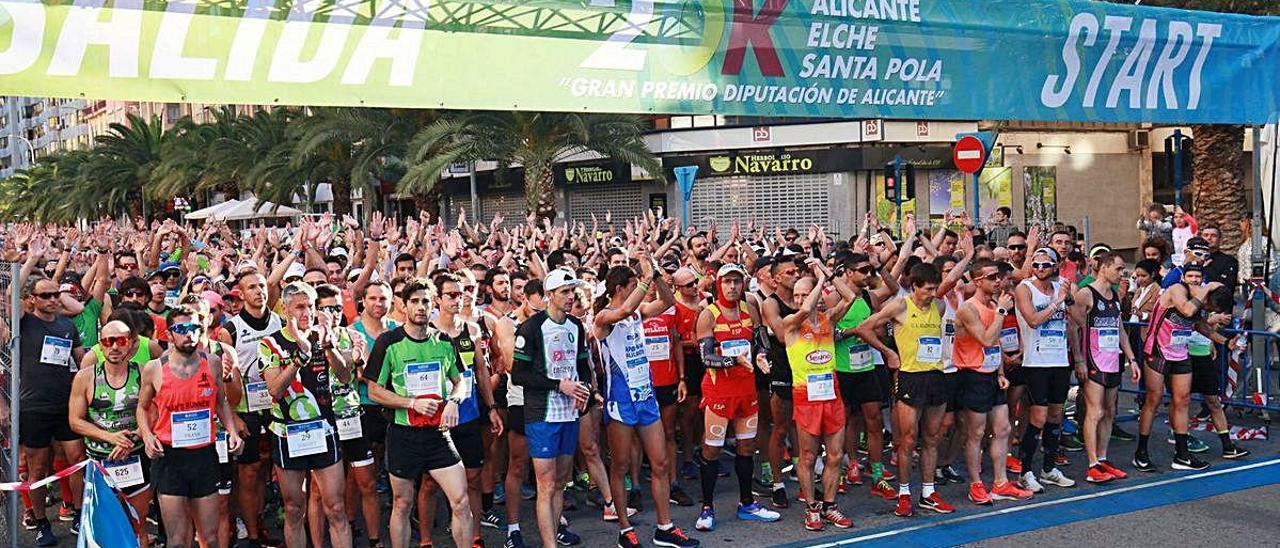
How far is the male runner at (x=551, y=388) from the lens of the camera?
22.6 feet

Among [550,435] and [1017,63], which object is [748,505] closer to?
[550,435]

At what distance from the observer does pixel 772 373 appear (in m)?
8.64

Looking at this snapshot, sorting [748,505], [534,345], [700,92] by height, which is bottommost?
[748,505]

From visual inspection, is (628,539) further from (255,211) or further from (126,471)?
(255,211)

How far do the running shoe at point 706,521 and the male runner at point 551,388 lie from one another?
1.17 metres

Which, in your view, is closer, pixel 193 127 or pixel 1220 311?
pixel 1220 311

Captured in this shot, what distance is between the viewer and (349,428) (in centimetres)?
684

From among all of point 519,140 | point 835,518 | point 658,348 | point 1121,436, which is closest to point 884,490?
point 835,518

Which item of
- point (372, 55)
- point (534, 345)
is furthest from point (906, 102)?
point (372, 55)

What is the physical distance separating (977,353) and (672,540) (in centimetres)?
256

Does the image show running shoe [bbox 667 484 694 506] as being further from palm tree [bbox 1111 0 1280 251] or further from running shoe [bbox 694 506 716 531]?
palm tree [bbox 1111 0 1280 251]

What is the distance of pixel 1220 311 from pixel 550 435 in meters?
6.03

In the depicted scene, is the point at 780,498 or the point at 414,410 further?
the point at 780,498

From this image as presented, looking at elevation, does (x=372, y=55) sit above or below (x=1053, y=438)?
above
